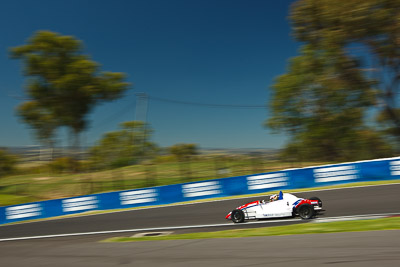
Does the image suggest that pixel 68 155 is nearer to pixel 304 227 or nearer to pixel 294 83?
pixel 294 83

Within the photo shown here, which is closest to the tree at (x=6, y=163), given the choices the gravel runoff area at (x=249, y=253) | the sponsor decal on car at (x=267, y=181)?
the sponsor decal on car at (x=267, y=181)

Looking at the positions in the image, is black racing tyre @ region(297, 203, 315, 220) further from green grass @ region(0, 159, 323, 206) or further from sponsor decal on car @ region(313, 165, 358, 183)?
green grass @ region(0, 159, 323, 206)

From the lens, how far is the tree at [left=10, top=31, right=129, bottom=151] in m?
43.2

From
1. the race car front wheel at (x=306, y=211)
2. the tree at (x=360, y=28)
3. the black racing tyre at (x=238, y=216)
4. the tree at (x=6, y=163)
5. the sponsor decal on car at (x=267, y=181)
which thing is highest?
the tree at (x=360, y=28)

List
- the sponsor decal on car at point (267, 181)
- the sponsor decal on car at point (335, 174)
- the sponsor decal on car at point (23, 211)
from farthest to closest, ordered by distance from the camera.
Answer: the sponsor decal on car at point (23, 211)
the sponsor decal on car at point (267, 181)
the sponsor decal on car at point (335, 174)

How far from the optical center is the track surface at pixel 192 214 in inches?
489

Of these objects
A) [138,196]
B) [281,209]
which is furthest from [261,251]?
[138,196]

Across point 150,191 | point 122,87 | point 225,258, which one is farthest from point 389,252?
point 122,87

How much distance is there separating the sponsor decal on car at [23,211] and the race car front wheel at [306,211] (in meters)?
16.2

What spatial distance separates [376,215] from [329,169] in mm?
7183

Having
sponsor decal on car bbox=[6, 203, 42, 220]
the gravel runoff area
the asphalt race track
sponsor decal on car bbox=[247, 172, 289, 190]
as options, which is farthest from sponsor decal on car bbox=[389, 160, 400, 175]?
sponsor decal on car bbox=[6, 203, 42, 220]

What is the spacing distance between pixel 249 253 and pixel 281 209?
461 cm

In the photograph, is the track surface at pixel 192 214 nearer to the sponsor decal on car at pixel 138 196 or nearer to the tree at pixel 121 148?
the sponsor decal on car at pixel 138 196

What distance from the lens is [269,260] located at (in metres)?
6.08
